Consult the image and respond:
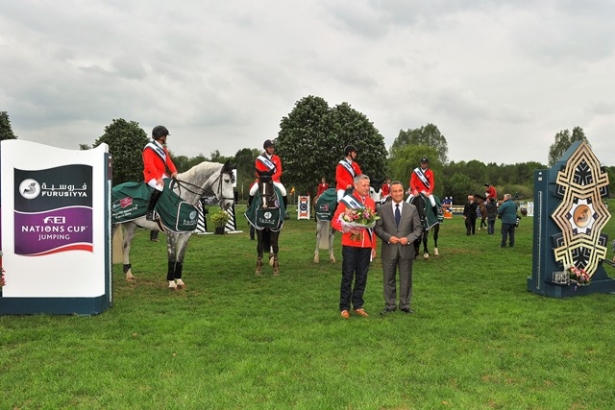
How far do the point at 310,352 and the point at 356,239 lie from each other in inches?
75.5

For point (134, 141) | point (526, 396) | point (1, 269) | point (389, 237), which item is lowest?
point (526, 396)

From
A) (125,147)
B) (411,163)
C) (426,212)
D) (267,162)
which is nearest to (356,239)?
(267,162)

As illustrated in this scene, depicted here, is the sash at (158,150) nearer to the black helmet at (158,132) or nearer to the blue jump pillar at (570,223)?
the black helmet at (158,132)

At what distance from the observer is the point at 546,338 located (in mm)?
5672

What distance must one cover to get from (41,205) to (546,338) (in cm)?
704

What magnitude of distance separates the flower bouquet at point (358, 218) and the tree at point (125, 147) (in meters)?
28.2

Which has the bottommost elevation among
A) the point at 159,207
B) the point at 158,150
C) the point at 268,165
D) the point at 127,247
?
the point at 127,247

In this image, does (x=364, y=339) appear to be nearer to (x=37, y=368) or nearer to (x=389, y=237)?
(x=389, y=237)

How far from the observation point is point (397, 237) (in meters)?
6.64

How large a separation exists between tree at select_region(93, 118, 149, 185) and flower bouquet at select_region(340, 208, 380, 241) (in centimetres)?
2816

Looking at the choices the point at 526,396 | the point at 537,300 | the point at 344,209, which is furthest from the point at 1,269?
the point at 537,300

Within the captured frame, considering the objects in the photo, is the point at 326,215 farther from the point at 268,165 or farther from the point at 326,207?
the point at 268,165

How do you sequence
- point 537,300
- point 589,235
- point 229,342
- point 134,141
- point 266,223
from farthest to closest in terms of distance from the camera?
1. point 134,141
2. point 266,223
3. point 589,235
4. point 537,300
5. point 229,342

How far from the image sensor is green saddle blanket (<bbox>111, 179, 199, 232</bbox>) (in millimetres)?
8375
